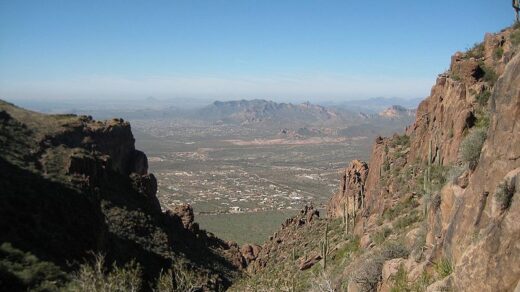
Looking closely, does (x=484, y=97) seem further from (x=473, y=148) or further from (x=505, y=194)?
(x=505, y=194)

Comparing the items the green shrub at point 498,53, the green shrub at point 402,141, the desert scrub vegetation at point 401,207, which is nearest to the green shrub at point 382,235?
the desert scrub vegetation at point 401,207

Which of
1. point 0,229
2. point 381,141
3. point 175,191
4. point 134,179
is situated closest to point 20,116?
point 134,179

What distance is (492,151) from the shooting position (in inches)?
464

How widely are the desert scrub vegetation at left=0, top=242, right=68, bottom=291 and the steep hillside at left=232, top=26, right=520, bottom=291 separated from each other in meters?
11.8

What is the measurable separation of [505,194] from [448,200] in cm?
466

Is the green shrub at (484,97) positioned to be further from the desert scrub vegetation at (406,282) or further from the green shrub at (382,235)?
the desert scrub vegetation at (406,282)

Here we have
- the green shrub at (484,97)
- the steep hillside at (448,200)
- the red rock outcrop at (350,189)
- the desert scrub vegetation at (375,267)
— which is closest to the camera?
the steep hillside at (448,200)

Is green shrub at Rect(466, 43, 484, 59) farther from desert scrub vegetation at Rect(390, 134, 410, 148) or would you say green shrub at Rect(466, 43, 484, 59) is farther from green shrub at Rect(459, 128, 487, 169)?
green shrub at Rect(459, 128, 487, 169)

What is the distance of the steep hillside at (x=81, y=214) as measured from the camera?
26328mm

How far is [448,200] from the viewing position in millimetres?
14680

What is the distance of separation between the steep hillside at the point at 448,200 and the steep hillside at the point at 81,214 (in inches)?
356

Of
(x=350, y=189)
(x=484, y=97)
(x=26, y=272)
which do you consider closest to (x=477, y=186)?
(x=484, y=97)

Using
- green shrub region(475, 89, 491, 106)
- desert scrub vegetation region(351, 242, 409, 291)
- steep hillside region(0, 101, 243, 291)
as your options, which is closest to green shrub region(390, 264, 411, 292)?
desert scrub vegetation region(351, 242, 409, 291)

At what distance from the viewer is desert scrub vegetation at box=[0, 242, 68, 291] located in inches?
850
